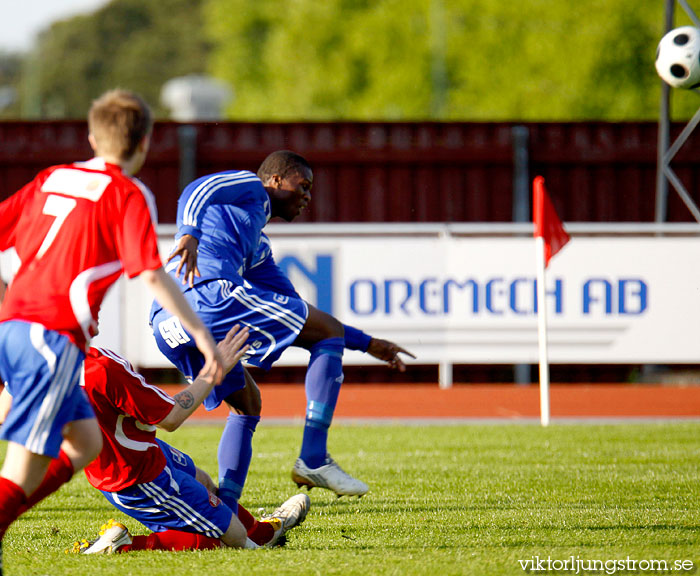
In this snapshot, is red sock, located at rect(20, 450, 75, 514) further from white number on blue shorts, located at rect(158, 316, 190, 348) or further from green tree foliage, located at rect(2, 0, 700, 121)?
green tree foliage, located at rect(2, 0, 700, 121)

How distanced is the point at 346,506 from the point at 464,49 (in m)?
32.7

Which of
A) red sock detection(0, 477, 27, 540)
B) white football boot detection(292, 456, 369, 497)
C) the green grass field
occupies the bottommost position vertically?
the green grass field

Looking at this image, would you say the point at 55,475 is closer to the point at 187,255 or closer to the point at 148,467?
the point at 148,467

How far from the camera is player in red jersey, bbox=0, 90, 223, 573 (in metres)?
3.78

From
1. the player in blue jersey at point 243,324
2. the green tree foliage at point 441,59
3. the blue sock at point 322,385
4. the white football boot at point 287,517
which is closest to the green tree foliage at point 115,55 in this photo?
the green tree foliage at point 441,59

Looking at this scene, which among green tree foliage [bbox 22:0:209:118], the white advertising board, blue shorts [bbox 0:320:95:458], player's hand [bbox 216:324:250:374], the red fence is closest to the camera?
blue shorts [bbox 0:320:95:458]

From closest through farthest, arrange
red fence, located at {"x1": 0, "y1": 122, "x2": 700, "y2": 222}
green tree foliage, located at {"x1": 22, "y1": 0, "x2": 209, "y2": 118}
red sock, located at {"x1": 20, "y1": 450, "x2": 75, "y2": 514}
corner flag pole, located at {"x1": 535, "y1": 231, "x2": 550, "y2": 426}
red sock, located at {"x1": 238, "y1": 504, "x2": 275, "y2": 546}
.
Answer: red sock, located at {"x1": 20, "y1": 450, "x2": 75, "y2": 514}, red sock, located at {"x1": 238, "y1": 504, "x2": 275, "y2": 546}, corner flag pole, located at {"x1": 535, "y1": 231, "x2": 550, "y2": 426}, red fence, located at {"x1": 0, "y1": 122, "x2": 700, "y2": 222}, green tree foliage, located at {"x1": 22, "y1": 0, "x2": 209, "y2": 118}

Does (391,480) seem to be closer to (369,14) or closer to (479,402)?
(479,402)


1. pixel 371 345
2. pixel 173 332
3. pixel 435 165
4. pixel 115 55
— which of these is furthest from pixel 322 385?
pixel 115 55

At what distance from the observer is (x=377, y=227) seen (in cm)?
1353

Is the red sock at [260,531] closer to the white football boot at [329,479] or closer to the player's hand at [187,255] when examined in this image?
the white football boot at [329,479]

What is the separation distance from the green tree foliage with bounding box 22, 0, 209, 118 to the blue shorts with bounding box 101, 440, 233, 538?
68.2 meters

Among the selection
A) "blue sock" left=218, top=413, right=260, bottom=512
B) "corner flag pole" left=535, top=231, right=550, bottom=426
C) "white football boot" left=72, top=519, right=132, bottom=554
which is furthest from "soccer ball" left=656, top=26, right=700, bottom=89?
"white football boot" left=72, top=519, right=132, bottom=554

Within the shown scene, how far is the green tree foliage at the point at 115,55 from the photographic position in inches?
2854
